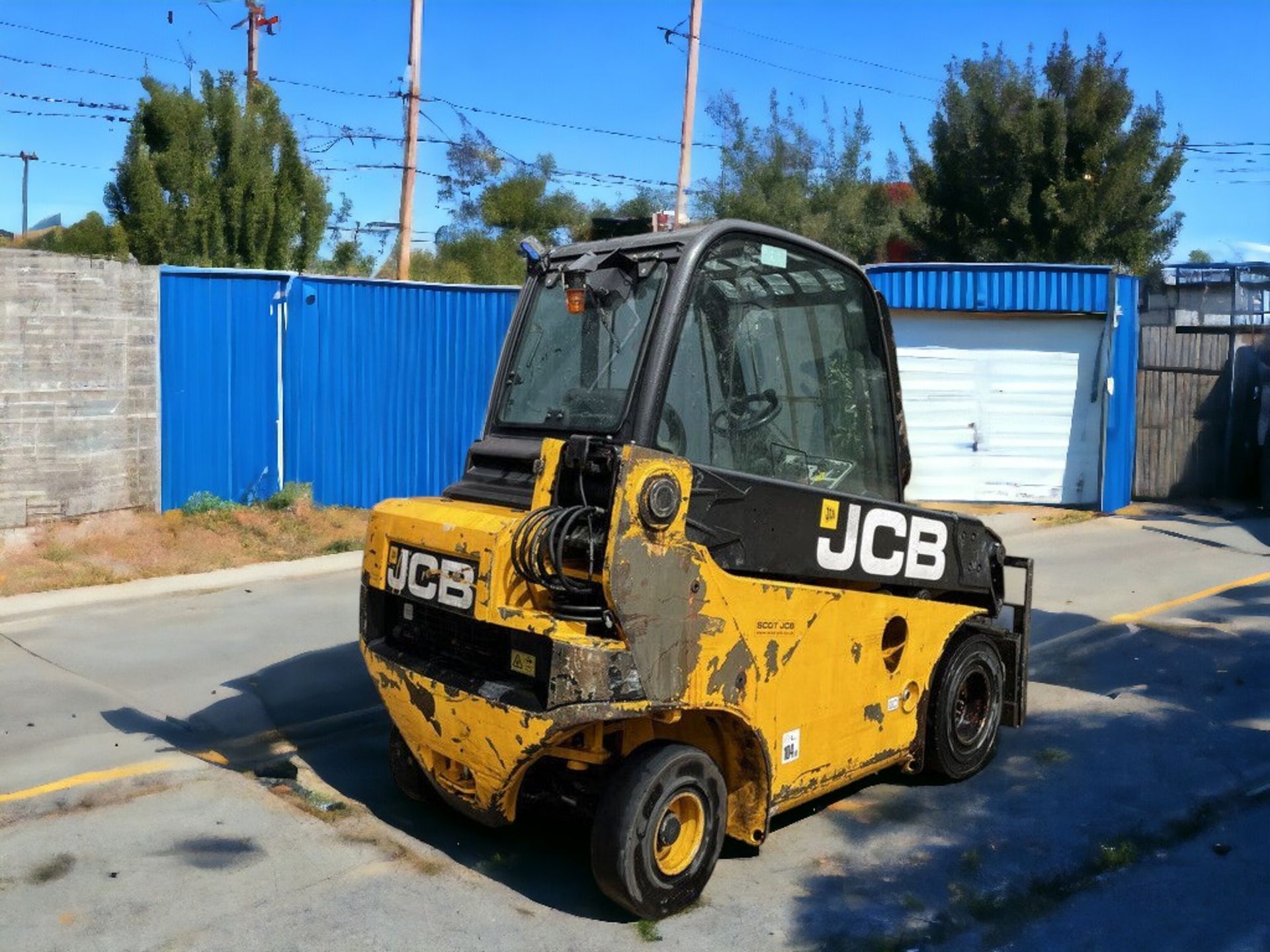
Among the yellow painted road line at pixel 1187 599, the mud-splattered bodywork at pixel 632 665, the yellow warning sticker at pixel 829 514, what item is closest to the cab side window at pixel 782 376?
the yellow warning sticker at pixel 829 514

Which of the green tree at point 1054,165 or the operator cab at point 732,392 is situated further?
the green tree at point 1054,165

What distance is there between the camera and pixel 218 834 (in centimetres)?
579

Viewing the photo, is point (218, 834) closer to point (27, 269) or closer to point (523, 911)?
point (523, 911)

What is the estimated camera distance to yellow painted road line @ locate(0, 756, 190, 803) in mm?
6219

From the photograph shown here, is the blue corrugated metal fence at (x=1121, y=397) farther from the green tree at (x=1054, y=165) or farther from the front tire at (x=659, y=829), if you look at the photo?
the front tire at (x=659, y=829)

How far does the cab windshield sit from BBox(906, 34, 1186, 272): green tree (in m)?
22.0

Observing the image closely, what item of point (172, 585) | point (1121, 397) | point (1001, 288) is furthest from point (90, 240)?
point (1121, 397)

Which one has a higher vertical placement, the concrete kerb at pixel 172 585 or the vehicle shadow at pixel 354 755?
the concrete kerb at pixel 172 585

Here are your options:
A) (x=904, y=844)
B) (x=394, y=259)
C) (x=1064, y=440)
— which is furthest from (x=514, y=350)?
(x=394, y=259)

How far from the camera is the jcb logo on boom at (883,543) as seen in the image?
18.0ft

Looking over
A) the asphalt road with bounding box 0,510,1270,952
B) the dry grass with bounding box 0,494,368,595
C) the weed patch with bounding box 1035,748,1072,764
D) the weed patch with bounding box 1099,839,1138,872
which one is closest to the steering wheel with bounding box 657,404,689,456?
the asphalt road with bounding box 0,510,1270,952

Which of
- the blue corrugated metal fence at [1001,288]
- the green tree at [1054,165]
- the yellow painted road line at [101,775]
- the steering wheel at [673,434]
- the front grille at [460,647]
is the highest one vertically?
the green tree at [1054,165]

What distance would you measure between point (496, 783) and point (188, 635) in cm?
523

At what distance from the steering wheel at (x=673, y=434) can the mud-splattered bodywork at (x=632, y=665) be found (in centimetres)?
26
